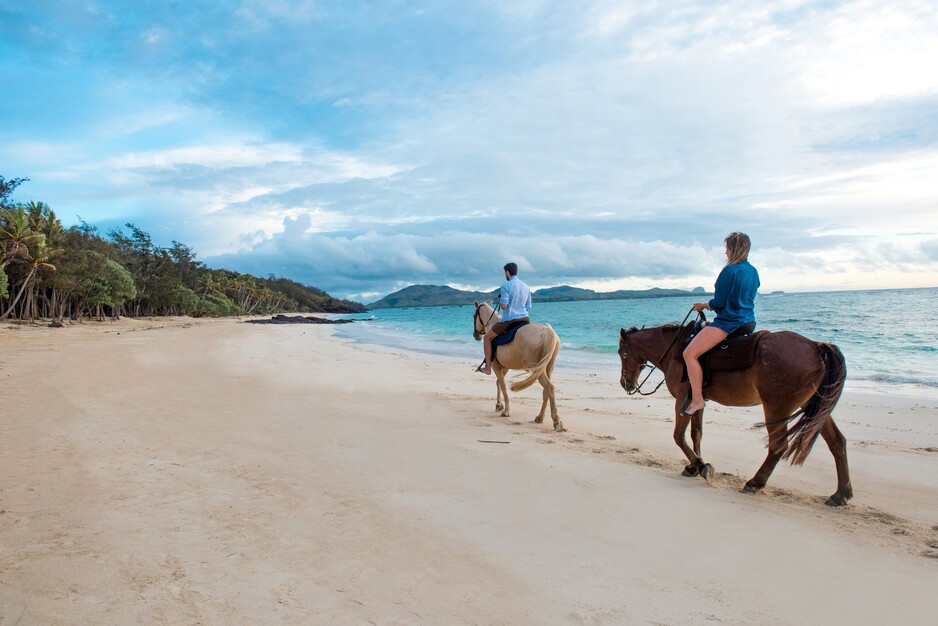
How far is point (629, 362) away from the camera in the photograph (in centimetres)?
672

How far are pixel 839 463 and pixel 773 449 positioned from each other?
0.55 metres

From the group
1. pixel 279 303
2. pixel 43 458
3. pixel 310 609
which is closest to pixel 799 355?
pixel 310 609

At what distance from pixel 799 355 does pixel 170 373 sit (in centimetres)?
1266

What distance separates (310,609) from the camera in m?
2.71

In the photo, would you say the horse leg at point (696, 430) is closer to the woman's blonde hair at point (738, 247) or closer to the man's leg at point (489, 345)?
the woman's blonde hair at point (738, 247)

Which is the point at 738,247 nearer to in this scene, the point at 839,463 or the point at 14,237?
the point at 839,463

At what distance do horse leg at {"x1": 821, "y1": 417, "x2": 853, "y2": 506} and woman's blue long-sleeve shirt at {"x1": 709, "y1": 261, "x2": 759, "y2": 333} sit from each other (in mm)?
1199

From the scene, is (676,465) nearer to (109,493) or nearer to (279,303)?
(109,493)

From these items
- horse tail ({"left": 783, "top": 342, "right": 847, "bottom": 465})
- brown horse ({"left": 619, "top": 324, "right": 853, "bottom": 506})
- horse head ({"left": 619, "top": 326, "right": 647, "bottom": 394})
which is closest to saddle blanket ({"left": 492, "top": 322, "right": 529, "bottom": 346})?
horse head ({"left": 619, "top": 326, "right": 647, "bottom": 394})

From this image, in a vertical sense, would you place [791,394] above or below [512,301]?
below

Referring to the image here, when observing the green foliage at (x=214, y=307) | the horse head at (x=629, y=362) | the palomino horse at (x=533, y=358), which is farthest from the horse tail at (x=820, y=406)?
the green foliage at (x=214, y=307)

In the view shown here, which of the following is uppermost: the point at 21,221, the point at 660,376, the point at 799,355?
the point at 21,221

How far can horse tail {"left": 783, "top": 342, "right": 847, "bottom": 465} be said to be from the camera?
453cm

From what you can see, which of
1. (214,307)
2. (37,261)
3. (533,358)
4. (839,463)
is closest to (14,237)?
(37,261)
